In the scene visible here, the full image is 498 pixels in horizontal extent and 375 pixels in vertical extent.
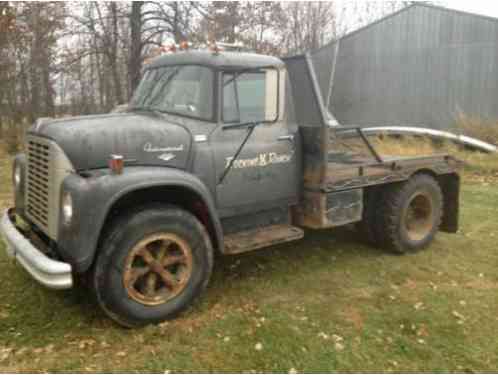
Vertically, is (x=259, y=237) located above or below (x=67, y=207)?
below

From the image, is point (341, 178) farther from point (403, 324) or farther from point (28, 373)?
point (28, 373)

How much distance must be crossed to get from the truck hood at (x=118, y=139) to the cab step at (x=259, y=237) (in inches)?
34.2

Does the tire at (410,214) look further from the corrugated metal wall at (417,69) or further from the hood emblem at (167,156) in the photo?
the corrugated metal wall at (417,69)

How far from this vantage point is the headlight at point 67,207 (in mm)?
3379

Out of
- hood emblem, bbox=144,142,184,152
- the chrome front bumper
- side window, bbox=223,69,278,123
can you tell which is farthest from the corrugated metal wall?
the chrome front bumper

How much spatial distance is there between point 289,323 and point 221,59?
240 cm

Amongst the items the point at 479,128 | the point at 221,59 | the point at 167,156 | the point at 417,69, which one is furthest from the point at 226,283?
the point at 417,69

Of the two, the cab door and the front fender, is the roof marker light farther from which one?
the cab door

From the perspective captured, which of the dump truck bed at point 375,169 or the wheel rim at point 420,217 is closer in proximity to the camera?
the dump truck bed at point 375,169

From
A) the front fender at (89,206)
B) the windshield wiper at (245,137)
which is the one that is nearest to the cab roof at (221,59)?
the windshield wiper at (245,137)

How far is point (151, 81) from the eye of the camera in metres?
4.85

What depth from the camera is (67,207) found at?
11.2 feet

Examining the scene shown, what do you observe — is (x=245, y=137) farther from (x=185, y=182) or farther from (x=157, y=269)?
(x=157, y=269)

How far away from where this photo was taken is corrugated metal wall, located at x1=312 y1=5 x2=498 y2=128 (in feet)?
48.3
